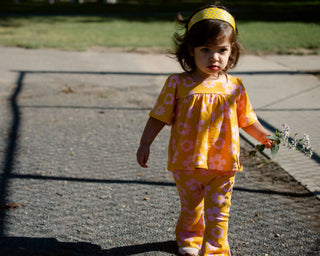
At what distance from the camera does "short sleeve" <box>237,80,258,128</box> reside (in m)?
2.52

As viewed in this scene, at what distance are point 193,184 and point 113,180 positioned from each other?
56.1 inches

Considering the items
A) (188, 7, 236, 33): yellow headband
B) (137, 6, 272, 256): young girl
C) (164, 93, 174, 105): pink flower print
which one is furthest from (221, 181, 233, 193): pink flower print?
(188, 7, 236, 33): yellow headband

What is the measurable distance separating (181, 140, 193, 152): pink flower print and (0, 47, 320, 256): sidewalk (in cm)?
73

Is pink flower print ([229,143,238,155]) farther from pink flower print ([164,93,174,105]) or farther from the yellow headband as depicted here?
the yellow headband

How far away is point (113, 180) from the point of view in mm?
3822

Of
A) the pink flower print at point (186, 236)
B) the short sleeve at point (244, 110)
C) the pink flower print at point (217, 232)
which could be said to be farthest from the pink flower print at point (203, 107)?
the pink flower print at point (186, 236)

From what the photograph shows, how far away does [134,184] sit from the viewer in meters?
3.74

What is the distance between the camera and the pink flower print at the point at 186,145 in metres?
2.45

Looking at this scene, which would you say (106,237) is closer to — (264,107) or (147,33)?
(264,107)

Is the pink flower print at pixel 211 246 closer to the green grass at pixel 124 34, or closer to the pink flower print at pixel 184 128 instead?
the pink flower print at pixel 184 128

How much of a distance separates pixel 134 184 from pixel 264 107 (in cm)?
289

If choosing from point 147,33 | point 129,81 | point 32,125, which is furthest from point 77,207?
point 147,33

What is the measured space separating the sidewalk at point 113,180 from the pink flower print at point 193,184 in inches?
19.4

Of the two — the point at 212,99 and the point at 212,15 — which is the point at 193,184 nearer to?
the point at 212,99
